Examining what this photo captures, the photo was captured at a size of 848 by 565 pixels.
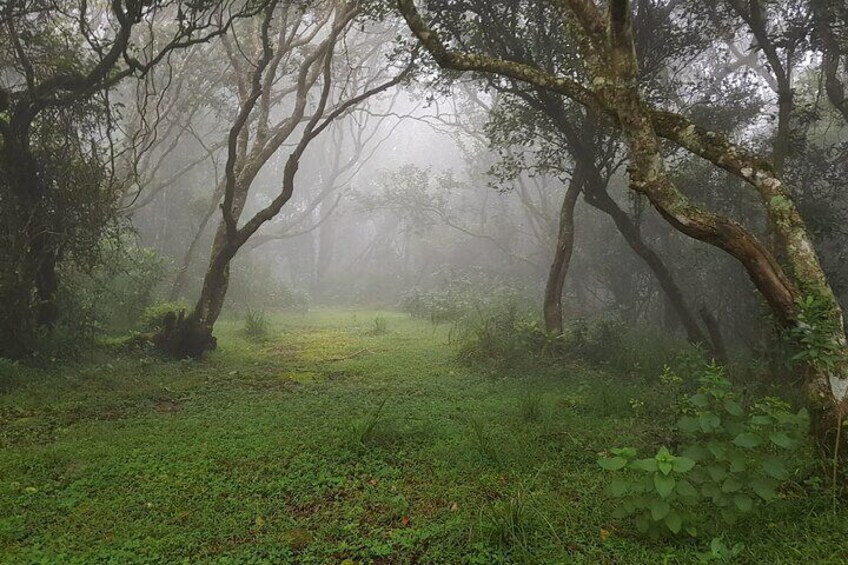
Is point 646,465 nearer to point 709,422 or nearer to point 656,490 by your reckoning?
point 656,490

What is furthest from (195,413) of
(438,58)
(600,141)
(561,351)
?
(600,141)

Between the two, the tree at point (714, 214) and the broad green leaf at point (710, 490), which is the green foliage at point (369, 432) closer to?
the broad green leaf at point (710, 490)

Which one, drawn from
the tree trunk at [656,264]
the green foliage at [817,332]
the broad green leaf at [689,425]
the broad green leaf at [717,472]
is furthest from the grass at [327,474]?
the tree trunk at [656,264]

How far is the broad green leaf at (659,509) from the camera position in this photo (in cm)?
294

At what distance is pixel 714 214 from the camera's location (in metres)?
4.00

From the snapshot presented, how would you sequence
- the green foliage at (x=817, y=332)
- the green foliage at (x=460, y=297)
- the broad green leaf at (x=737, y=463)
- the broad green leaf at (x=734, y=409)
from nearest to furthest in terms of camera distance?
the broad green leaf at (x=737, y=463) < the broad green leaf at (x=734, y=409) < the green foliage at (x=817, y=332) < the green foliage at (x=460, y=297)

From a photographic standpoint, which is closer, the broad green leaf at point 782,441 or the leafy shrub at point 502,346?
the broad green leaf at point 782,441

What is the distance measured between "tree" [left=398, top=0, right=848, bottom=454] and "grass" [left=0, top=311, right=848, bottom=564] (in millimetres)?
921

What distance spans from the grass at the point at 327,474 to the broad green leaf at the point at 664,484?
0.47 meters

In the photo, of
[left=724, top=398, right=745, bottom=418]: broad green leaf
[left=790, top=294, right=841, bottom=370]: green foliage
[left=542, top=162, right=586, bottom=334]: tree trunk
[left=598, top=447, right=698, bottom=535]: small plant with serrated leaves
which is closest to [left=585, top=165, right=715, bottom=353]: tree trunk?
[left=542, top=162, right=586, bottom=334]: tree trunk

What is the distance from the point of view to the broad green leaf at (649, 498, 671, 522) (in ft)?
9.63

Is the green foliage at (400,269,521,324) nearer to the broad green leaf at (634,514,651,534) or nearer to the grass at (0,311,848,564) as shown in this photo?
the grass at (0,311,848,564)

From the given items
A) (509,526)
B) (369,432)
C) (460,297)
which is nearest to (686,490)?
(509,526)

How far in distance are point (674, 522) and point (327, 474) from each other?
2409 mm
